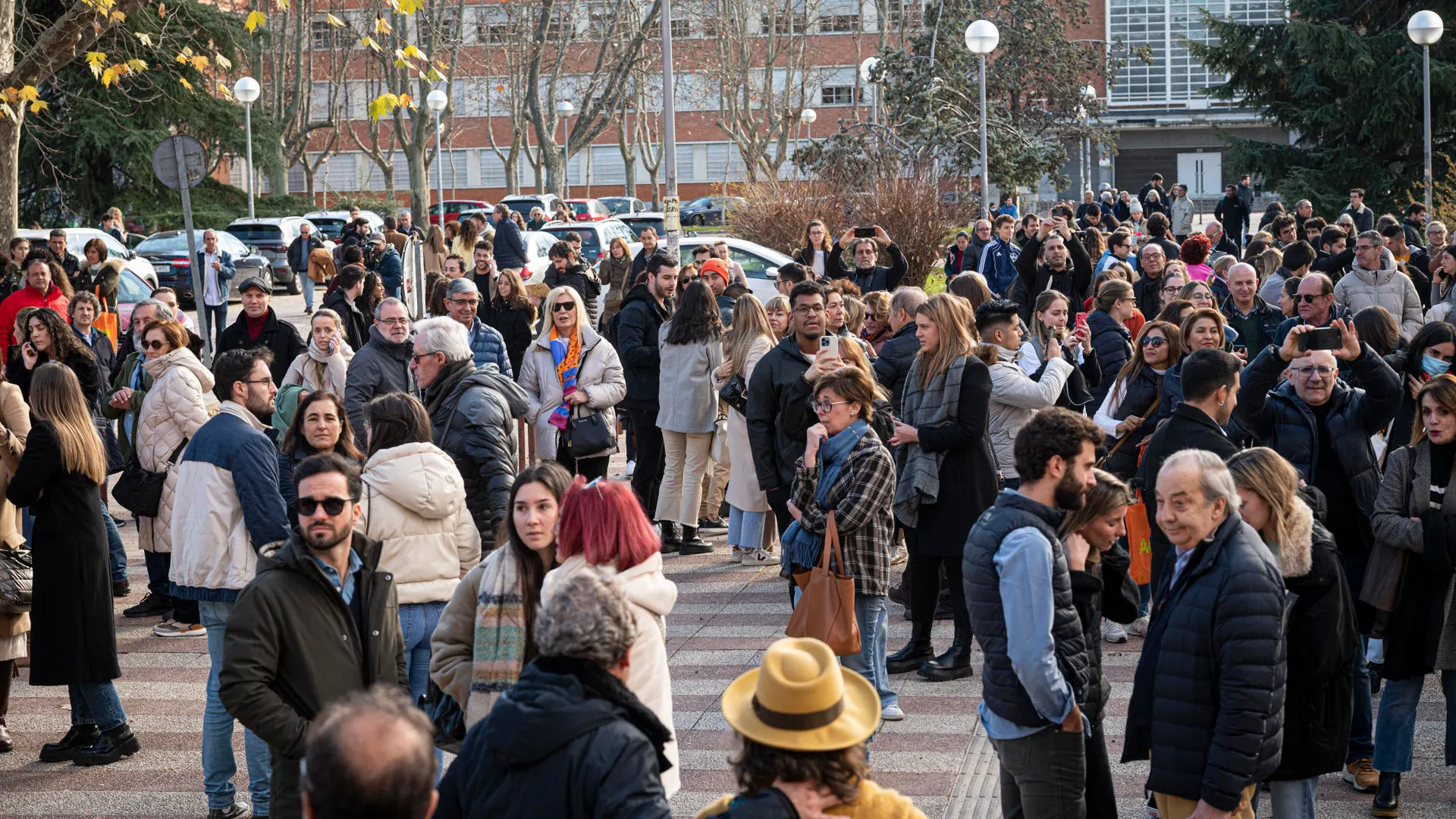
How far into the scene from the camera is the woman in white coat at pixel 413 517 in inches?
239

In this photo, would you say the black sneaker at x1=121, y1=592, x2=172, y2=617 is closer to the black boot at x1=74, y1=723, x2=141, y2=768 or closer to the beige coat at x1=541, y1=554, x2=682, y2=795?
the black boot at x1=74, y1=723, x2=141, y2=768

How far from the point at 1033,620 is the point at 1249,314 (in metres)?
7.34

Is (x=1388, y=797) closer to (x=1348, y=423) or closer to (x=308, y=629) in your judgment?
(x=1348, y=423)

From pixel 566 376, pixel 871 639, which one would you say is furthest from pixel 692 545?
pixel 871 639

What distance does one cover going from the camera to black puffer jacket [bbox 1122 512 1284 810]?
4535 millimetres

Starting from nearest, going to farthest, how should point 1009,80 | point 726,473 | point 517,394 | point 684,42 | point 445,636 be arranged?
point 445,636, point 517,394, point 726,473, point 1009,80, point 684,42

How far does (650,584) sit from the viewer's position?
4617mm

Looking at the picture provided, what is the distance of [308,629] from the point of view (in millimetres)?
4863

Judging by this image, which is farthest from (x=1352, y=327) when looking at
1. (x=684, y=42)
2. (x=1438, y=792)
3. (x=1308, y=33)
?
(x=684, y=42)

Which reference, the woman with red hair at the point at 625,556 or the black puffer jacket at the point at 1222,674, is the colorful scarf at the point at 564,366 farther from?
the black puffer jacket at the point at 1222,674

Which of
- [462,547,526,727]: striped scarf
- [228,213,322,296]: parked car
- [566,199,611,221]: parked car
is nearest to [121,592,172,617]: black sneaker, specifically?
[462,547,526,727]: striped scarf

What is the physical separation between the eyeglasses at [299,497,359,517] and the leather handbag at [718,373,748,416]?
496 cm

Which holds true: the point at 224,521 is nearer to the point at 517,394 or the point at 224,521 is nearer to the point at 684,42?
the point at 517,394

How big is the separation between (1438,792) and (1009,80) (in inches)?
1422
